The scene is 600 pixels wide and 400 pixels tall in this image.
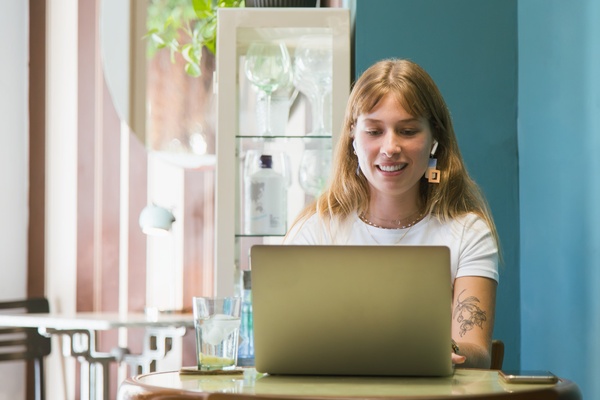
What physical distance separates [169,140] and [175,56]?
0.39m

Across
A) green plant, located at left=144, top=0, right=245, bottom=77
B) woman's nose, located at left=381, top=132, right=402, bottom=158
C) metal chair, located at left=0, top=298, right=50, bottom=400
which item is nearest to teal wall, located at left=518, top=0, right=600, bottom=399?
woman's nose, located at left=381, top=132, right=402, bottom=158

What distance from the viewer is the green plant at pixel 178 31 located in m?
3.79

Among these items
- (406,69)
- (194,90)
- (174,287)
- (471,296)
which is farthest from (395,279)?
(174,287)

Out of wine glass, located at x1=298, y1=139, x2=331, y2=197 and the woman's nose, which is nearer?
the woman's nose

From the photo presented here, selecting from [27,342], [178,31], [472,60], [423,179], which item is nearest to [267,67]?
[472,60]

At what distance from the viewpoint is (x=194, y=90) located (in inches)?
164

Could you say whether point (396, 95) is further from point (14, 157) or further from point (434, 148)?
point (14, 157)

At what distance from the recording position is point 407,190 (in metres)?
2.09

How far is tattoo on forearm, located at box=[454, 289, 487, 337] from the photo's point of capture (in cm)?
180

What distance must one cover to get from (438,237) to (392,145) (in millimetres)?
256

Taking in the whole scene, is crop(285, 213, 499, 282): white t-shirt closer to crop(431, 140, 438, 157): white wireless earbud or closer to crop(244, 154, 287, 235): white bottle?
crop(431, 140, 438, 157): white wireless earbud

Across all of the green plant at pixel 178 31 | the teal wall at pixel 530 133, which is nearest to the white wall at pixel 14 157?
the green plant at pixel 178 31

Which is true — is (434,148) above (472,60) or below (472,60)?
below

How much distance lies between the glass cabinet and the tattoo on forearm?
2.89ft
